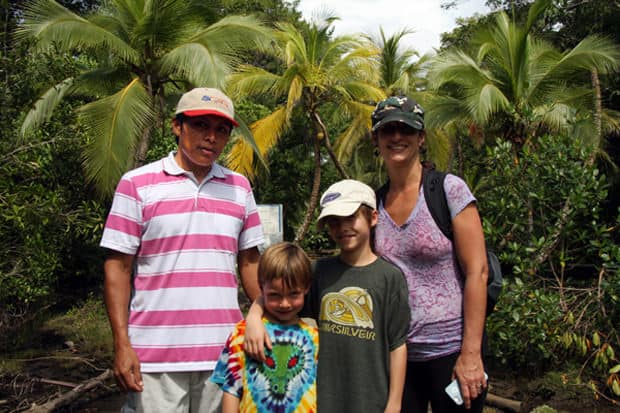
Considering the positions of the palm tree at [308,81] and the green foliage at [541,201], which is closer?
the green foliage at [541,201]

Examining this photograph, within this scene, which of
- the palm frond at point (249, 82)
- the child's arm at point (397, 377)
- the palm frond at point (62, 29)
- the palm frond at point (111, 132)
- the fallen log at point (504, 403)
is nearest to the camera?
the child's arm at point (397, 377)

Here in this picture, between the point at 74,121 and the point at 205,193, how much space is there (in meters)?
6.49

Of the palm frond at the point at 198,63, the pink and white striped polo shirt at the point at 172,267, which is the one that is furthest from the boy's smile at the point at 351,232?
the palm frond at the point at 198,63

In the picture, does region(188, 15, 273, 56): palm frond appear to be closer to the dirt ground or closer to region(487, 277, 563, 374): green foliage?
the dirt ground

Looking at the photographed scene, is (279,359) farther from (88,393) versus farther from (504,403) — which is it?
(88,393)

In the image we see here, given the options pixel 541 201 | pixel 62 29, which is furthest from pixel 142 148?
pixel 541 201

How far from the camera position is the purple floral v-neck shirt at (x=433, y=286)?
2.45m

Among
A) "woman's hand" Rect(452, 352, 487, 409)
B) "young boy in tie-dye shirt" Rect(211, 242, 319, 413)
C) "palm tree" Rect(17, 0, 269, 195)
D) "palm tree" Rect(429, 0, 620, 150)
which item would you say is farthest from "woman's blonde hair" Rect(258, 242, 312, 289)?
"palm tree" Rect(429, 0, 620, 150)

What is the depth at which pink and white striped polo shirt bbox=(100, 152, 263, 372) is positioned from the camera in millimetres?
2488

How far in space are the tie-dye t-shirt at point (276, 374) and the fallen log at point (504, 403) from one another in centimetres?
536

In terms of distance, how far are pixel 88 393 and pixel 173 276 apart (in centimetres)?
570

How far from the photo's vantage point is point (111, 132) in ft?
29.5

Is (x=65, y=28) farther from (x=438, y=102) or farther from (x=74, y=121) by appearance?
(x=438, y=102)

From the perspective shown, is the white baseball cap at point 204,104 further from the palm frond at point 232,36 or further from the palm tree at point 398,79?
the palm tree at point 398,79
